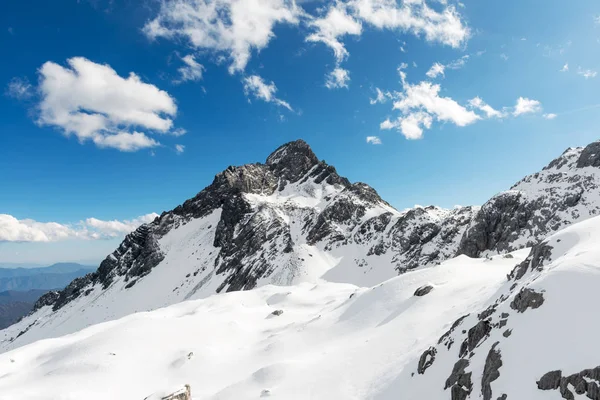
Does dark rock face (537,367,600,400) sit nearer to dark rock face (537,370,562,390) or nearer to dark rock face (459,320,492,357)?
dark rock face (537,370,562,390)

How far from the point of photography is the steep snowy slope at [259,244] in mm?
88812

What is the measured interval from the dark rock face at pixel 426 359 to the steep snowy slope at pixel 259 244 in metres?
61.2

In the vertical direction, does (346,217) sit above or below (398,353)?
above

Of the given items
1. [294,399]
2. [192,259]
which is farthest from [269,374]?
[192,259]

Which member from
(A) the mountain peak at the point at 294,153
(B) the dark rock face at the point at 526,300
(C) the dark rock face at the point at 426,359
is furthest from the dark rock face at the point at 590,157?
(A) the mountain peak at the point at 294,153

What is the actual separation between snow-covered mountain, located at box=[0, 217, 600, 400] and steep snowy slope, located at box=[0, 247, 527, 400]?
145 mm

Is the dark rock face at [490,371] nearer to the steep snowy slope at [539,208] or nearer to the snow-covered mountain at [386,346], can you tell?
the snow-covered mountain at [386,346]

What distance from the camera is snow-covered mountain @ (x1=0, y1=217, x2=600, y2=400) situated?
13305 millimetres

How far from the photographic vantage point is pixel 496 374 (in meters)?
13.5

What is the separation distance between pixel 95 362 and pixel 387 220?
86997 mm

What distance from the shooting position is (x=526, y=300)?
15711 millimetres

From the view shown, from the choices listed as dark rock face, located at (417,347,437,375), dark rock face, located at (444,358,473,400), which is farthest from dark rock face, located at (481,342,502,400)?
dark rock face, located at (417,347,437,375)

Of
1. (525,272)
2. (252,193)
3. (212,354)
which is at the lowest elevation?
(212,354)

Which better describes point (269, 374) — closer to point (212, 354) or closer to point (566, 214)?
point (212, 354)
